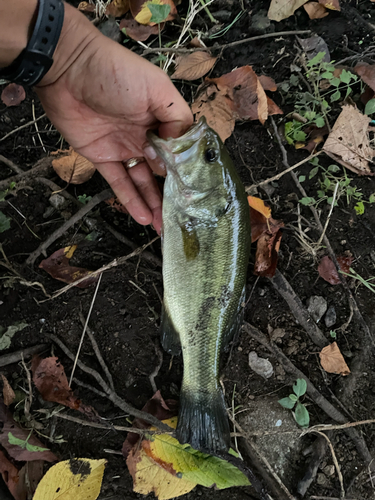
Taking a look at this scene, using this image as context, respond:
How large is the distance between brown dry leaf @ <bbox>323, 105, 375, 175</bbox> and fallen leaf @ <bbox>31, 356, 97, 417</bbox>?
273cm

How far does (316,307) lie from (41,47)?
2617 mm

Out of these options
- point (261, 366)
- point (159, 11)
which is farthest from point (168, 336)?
point (159, 11)

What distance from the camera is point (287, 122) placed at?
2.82 metres

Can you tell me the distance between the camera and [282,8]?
2896mm

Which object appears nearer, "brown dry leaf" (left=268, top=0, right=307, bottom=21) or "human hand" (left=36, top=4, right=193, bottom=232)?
"human hand" (left=36, top=4, right=193, bottom=232)

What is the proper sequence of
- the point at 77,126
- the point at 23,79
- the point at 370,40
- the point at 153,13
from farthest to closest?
the point at 370,40 < the point at 153,13 < the point at 77,126 < the point at 23,79

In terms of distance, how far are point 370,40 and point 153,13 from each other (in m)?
1.89

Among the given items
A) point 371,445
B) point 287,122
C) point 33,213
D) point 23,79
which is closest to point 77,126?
point 23,79

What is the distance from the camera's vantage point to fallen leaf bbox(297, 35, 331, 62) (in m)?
2.90

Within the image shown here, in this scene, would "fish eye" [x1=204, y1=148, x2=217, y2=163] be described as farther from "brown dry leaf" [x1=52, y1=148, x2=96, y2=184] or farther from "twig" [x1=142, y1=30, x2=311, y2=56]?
"twig" [x1=142, y1=30, x2=311, y2=56]

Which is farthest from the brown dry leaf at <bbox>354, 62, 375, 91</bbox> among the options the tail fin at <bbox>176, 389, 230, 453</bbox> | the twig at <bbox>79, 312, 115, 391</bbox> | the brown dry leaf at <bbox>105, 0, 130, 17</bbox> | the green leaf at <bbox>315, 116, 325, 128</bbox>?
the twig at <bbox>79, 312, 115, 391</bbox>

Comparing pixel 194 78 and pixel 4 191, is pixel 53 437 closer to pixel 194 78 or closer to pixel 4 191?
pixel 4 191

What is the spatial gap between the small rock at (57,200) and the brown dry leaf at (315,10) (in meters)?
2.66

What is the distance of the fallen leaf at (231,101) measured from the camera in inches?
105
